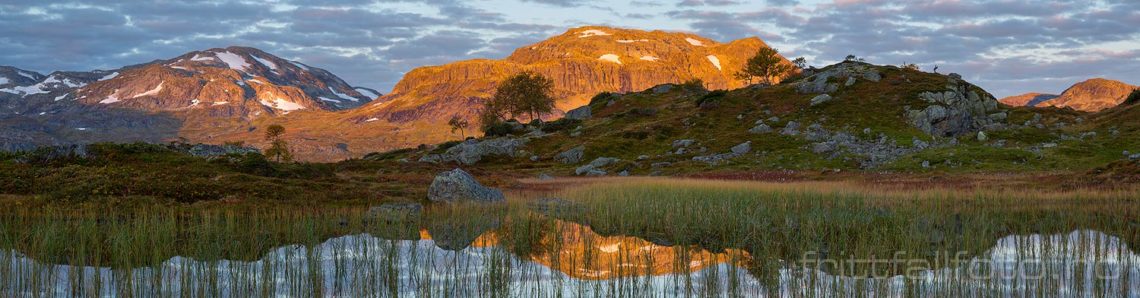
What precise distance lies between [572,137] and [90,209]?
3286 inches

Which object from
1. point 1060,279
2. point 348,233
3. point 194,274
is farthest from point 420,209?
point 1060,279

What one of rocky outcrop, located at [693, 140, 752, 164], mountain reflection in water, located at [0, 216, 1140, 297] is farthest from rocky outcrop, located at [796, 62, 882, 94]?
mountain reflection in water, located at [0, 216, 1140, 297]

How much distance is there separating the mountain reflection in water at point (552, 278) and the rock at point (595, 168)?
56.0 m

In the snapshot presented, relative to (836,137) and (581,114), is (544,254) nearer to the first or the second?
(836,137)

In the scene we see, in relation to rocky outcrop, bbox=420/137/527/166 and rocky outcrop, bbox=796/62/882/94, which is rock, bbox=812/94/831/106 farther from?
rocky outcrop, bbox=420/137/527/166

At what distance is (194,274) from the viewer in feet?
49.2

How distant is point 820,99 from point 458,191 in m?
70.3

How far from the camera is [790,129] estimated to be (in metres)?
84.1

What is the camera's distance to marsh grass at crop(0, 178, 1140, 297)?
13.5 metres

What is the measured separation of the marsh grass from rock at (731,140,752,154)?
49154mm

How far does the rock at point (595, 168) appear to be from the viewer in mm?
73644

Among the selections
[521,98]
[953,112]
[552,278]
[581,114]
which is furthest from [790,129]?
[552,278]

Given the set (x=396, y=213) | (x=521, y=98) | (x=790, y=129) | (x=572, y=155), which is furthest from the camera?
(x=521, y=98)

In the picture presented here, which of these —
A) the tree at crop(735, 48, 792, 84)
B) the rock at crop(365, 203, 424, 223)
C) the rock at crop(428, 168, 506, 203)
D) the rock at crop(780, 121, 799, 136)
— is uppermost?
the tree at crop(735, 48, 792, 84)
